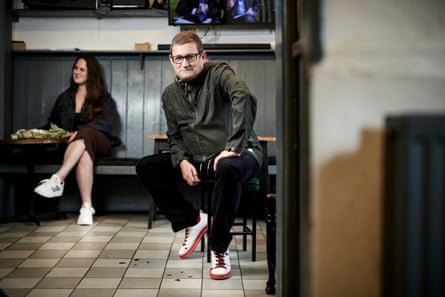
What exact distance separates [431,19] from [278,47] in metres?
0.55

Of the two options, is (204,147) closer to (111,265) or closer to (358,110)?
(111,265)

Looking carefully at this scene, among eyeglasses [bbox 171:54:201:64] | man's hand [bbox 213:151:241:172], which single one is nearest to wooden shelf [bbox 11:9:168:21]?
eyeglasses [bbox 171:54:201:64]

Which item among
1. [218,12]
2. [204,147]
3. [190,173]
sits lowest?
[190,173]

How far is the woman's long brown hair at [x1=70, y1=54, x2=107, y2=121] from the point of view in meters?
4.50

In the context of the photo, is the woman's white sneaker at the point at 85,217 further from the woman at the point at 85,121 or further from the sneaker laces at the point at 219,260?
the sneaker laces at the point at 219,260

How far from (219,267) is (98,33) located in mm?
3294

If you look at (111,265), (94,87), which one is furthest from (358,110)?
(94,87)

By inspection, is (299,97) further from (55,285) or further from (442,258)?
(55,285)

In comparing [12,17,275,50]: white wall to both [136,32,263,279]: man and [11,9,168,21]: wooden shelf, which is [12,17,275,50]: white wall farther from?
[136,32,263,279]: man

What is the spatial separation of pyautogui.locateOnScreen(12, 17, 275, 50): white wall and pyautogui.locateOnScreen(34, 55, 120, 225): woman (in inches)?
14.4

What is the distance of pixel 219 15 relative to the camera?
478cm

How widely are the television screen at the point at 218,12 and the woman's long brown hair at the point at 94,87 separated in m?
0.80

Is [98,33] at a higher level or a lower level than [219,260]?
higher

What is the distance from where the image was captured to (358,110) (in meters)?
1.18
